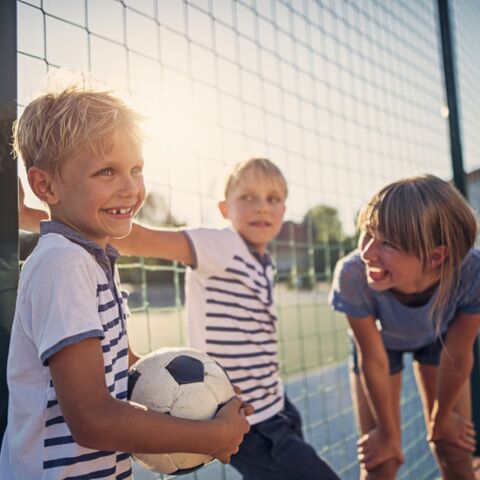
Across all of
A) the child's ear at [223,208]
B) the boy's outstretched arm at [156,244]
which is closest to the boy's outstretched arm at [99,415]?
the boy's outstretched arm at [156,244]

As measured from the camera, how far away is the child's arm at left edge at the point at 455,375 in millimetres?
2064

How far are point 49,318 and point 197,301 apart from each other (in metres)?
0.95

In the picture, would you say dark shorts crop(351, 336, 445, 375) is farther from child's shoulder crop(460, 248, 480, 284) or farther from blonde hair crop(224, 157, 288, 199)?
blonde hair crop(224, 157, 288, 199)

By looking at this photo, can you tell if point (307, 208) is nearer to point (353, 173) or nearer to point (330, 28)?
point (353, 173)

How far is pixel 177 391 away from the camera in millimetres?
1245

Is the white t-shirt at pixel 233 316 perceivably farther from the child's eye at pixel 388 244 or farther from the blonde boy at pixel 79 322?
the blonde boy at pixel 79 322

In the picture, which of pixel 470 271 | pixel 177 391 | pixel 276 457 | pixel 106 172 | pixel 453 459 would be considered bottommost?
pixel 453 459

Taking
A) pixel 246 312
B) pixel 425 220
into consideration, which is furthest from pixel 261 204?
pixel 425 220

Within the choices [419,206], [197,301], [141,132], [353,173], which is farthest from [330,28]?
[141,132]

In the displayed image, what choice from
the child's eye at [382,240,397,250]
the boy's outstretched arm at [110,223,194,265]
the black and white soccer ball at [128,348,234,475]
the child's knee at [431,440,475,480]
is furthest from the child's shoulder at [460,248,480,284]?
the black and white soccer ball at [128,348,234,475]

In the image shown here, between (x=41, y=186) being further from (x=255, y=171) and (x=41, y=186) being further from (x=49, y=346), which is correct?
(x=255, y=171)

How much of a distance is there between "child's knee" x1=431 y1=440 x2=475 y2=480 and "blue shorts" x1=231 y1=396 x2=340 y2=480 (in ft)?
1.93

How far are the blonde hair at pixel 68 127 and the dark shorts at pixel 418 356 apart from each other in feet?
4.75

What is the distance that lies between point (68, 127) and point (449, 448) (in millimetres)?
1832
